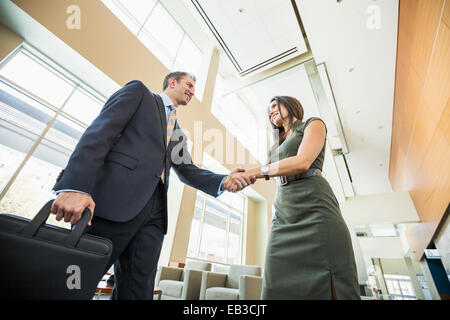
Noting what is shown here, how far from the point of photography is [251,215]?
8.54m

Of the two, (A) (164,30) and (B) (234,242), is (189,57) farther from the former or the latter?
(B) (234,242)

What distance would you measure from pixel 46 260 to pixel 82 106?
14.1 feet

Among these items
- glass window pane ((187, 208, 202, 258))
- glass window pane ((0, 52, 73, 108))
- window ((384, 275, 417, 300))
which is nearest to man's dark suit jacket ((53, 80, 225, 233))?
glass window pane ((0, 52, 73, 108))

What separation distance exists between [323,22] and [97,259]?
551cm

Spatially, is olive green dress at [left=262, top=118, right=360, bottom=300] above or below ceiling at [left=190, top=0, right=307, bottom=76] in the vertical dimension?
below

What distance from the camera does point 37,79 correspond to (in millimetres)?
3404

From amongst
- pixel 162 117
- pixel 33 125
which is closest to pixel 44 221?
pixel 162 117

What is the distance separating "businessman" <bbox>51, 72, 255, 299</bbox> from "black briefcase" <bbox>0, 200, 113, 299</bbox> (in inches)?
3.8

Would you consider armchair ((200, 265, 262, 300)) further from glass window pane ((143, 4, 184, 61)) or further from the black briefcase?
glass window pane ((143, 4, 184, 61))

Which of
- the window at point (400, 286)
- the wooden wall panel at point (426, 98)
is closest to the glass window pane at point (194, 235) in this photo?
the wooden wall panel at point (426, 98)

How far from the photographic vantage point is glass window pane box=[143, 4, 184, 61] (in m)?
5.25

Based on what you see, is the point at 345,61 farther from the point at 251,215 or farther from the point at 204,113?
the point at 251,215

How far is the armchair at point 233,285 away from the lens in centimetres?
301

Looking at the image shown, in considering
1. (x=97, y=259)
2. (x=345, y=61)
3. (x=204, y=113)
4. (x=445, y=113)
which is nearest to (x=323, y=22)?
(x=345, y=61)
